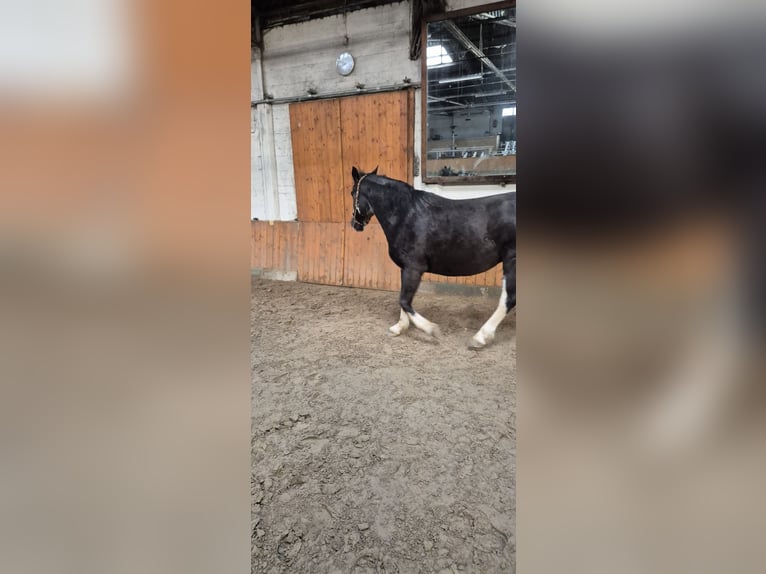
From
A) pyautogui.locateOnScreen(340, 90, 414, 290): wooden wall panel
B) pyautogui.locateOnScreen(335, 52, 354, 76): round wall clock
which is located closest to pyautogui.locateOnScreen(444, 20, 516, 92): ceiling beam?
pyautogui.locateOnScreen(340, 90, 414, 290): wooden wall panel

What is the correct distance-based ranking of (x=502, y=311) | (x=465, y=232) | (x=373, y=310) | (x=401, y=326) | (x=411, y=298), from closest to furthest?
(x=502, y=311), (x=465, y=232), (x=411, y=298), (x=401, y=326), (x=373, y=310)

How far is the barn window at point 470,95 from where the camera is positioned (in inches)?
169

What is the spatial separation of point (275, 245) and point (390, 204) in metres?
2.76

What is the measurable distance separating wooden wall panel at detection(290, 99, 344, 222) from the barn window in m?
1.22

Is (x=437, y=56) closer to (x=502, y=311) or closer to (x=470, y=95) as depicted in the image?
(x=470, y=95)

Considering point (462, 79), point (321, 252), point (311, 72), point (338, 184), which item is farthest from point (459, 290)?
point (311, 72)

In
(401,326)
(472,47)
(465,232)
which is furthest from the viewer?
(472,47)

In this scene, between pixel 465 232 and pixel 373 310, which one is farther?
pixel 373 310

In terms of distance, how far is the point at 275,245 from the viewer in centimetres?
586

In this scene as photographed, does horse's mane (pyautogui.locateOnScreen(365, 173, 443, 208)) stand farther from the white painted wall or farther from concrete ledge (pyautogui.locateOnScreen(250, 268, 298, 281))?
concrete ledge (pyautogui.locateOnScreen(250, 268, 298, 281))
